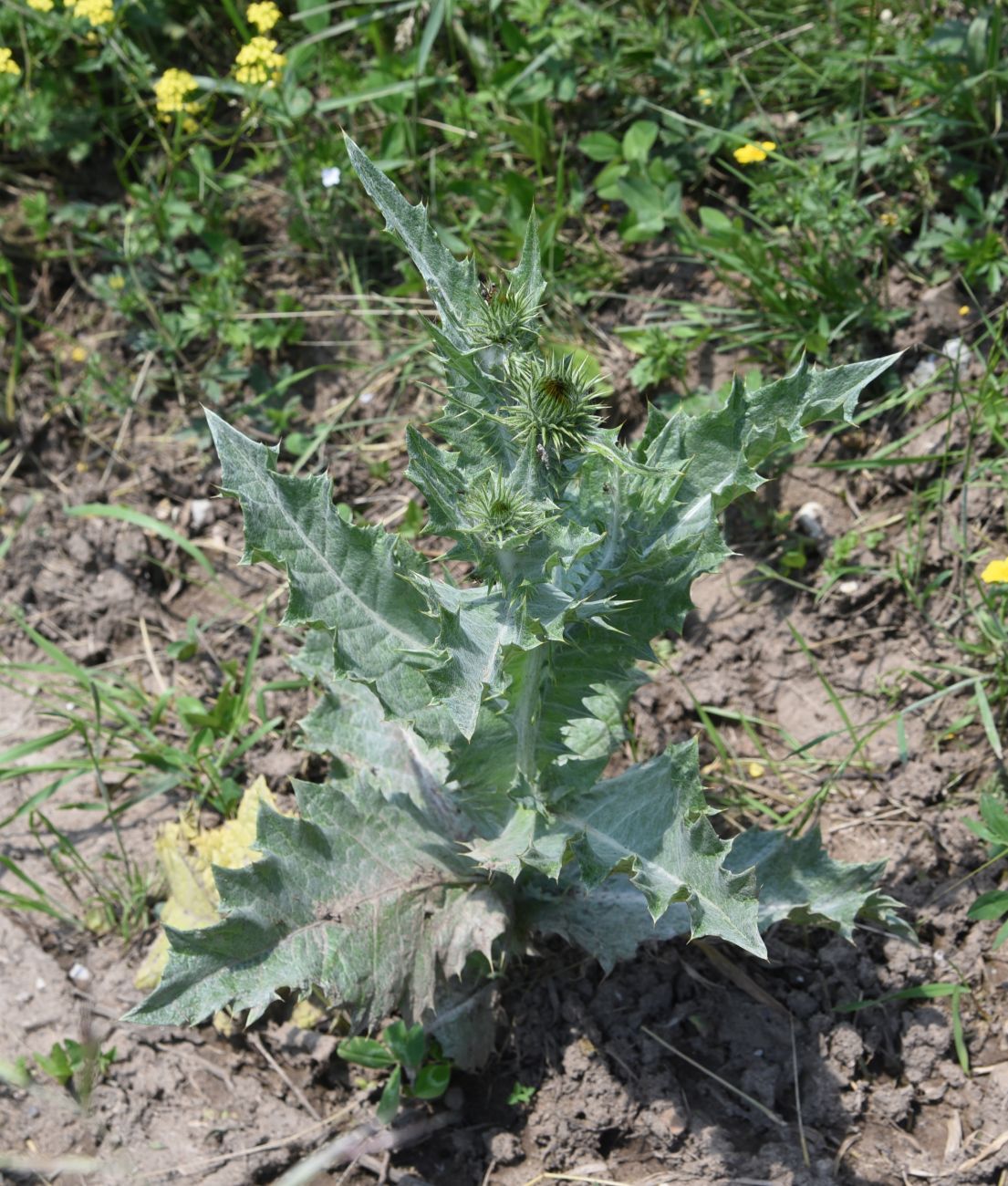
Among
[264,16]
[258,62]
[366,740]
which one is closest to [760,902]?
[366,740]

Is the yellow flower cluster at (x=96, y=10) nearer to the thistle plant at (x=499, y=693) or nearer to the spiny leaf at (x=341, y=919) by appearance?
the thistle plant at (x=499, y=693)

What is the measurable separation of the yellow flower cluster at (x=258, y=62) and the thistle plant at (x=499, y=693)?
2544 millimetres

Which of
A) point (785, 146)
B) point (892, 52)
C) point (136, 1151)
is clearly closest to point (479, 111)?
point (785, 146)

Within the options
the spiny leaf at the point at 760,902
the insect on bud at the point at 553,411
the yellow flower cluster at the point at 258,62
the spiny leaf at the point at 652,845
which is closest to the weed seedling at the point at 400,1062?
the spiny leaf at the point at 760,902

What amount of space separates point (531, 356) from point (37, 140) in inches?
153

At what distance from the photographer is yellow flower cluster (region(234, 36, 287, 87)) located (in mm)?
4707

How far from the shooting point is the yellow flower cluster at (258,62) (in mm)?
4707

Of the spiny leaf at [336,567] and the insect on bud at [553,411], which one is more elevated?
the insect on bud at [553,411]

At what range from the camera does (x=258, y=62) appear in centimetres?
482

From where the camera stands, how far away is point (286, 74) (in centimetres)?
512

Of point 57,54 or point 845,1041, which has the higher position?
point 57,54

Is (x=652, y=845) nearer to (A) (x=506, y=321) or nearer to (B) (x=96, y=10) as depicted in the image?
(A) (x=506, y=321)

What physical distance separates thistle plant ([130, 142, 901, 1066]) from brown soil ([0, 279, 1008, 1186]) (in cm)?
32

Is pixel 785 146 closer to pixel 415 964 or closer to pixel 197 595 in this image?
pixel 197 595
